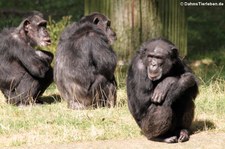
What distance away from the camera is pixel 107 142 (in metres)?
6.79

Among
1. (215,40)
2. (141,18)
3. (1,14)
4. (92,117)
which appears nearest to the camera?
(92,117)

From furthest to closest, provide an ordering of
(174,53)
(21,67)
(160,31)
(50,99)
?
(160,31)
(50,99)
(21,67)
(174,53)

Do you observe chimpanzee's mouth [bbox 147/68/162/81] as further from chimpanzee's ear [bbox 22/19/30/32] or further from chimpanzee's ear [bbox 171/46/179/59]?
chimpanzee's ear [bbox 22/19/30/32]

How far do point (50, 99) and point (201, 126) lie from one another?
3.12 metres

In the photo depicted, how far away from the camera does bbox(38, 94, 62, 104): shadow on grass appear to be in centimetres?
942

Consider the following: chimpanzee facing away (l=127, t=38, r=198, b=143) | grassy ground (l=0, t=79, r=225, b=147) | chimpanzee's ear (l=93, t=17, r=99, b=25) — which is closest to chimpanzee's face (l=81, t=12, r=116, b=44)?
chimpanzee's ear (l=93, t=17, r=99, b=25)

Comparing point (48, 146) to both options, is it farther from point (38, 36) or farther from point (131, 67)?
point (38, 36)

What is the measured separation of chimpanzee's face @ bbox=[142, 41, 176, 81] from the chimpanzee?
204 centimetres

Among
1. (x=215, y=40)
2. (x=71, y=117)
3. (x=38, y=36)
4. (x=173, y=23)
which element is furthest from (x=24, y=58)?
(x=215, y=40)

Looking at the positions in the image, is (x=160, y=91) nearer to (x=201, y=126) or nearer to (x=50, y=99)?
(x=201, y=126)

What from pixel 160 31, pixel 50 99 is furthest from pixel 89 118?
pixel 160 31

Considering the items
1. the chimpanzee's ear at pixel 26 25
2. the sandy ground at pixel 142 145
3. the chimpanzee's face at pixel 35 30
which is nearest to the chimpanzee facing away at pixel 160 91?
the sandy ground at pixel 142 145

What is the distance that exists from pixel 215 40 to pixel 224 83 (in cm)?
442

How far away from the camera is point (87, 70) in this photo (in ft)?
28.7
